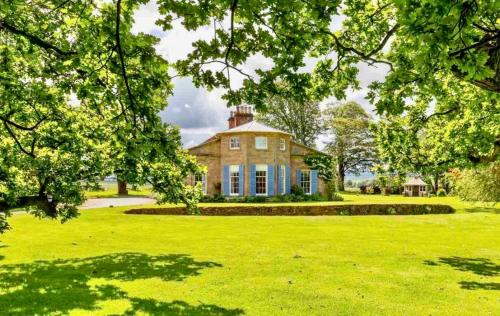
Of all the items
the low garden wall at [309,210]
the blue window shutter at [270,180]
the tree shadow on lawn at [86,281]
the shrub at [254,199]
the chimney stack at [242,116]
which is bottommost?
the tree shadow on lawn at [86,281]

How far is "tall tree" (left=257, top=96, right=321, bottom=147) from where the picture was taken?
72875 millimetres

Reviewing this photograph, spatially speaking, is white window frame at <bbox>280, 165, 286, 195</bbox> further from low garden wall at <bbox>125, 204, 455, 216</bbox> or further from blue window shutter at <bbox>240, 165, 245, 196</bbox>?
low garden wall at <bbox>125, 204, 455, 216</bbox>

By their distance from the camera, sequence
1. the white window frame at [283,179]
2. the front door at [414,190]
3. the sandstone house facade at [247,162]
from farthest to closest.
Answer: the front door at [414,190], the white window frame at [283,179], the sandstone house facade at [247,162]

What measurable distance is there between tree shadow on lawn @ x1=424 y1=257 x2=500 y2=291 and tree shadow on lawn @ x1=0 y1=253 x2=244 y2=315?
6.35m

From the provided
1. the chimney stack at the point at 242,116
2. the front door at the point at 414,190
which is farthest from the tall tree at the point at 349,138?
the chimney stack at the point at 242,116

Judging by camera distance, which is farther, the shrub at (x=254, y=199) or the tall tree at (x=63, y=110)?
the shrub at (x=254, y=199)

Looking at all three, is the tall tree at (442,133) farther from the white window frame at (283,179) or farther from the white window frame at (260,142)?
the white window frame at (283,179)

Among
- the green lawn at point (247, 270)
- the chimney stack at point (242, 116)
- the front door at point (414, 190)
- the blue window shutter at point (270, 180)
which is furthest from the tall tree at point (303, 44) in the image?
the front door at point (414, 190)

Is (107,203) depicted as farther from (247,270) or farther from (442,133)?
(442,133)

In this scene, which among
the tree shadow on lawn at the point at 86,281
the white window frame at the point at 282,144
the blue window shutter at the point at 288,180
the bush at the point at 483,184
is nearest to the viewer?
the tree shadow on lawn at the point at 86,281

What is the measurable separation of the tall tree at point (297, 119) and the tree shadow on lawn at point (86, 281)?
5995 centimetres

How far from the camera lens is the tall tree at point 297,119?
72.9m

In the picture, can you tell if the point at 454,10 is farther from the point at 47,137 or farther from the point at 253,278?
the point at 47,137

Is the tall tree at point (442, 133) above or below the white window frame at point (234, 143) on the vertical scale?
below
